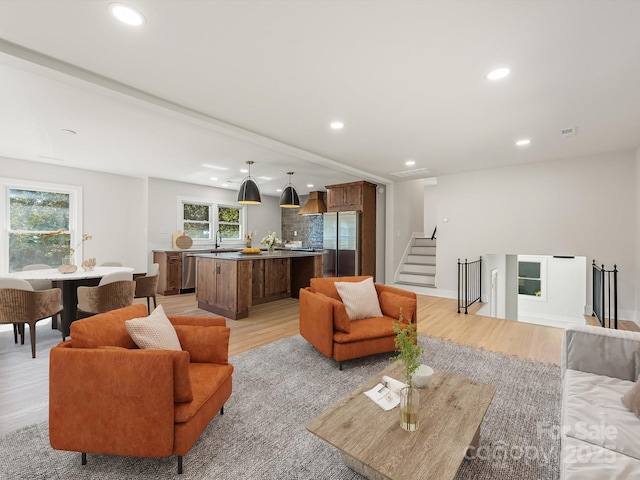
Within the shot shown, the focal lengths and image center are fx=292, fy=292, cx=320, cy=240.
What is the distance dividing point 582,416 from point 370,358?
181 cm

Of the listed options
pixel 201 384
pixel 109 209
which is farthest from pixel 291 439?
pixel 109 209

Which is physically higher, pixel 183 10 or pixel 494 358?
pixel 183 10

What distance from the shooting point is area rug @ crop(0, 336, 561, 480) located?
1.56 metres

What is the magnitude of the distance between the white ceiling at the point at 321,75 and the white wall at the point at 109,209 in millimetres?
1487

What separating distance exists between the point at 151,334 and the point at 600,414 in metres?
2.44

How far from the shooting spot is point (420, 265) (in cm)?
730

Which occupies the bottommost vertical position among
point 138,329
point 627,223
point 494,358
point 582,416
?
point 494,358

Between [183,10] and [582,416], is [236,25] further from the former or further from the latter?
[582,416]

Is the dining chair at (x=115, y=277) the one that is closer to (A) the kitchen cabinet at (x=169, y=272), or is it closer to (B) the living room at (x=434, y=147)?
(B) the living room at (x=434, y=147)

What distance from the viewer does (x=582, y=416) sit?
142 centimetres

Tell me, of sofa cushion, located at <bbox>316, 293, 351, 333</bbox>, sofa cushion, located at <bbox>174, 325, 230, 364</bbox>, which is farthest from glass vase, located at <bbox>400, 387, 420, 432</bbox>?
sofa cushion, located at <bbox>316, 293, 351, 333</bbox>

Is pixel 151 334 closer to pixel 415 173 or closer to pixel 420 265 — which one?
pixel 415 173

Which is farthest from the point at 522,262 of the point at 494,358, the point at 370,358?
Answer: the point at 370,358

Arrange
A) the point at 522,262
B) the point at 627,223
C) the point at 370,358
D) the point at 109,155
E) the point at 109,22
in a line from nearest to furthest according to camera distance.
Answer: the point at 109,22
the point at 370,358
the point at 627,223
the point at 109,155
the point at 522,262
